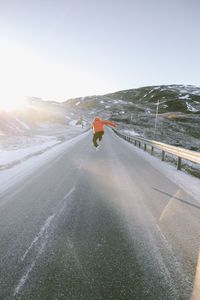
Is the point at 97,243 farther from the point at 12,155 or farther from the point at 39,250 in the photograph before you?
the point at 12,155

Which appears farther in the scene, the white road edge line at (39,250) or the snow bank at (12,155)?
the snow bank at (12,155)

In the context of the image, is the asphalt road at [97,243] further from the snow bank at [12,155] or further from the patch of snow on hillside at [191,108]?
the patch of snow on hillside at [191,108]

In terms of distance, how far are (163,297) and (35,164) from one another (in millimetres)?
8978

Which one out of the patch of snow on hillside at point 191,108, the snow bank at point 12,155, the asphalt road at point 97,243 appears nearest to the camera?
the asphalt road at point 97,243

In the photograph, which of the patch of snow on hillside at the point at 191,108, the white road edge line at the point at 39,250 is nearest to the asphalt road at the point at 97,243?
the white road edge line at the point at 39,250

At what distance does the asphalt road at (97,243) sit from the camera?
9.36 feet

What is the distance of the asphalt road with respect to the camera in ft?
9.36

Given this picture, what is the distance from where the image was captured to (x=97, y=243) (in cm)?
391

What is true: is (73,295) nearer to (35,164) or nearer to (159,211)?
(159,211)

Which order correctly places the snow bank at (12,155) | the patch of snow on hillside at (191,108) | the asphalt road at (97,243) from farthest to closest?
the patch of snow on hillside at (191,108)
the snow bank at (12,155)
the asphalt road at (97,243)

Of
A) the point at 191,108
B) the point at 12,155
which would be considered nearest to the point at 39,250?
the point at 12,155

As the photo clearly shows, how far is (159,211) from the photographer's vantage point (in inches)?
216

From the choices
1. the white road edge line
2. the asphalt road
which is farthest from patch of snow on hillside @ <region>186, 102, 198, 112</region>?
the white road edge line

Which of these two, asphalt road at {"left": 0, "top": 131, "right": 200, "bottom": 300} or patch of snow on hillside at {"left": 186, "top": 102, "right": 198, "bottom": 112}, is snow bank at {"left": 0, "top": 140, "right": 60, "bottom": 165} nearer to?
asphalt road at {"left": 0, "top": 131, "right": 200, "bottom": 300}
